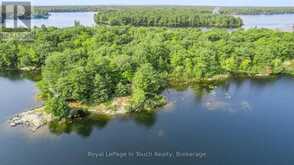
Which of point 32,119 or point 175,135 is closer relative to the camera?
point 175,135

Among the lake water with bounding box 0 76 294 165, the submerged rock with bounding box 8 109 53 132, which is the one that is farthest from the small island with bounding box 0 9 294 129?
the lake water with bounding box 0 76 294 165

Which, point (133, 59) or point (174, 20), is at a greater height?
point (174, 20)

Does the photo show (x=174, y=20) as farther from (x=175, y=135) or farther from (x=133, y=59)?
(x=175, y=135)

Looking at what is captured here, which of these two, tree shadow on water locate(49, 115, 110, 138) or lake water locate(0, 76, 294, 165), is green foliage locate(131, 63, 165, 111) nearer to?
lake water locate(0, 76, 294, 165)

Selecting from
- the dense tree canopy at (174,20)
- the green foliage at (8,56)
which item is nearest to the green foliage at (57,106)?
the green foliage at (8,56)

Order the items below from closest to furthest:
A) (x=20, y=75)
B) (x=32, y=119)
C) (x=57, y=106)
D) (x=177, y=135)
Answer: (x=177, y=135) < (x=57, y=106) < (x=32, y=119) < (x=20, y=75)

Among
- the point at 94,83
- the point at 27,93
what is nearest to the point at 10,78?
the point at 27,93

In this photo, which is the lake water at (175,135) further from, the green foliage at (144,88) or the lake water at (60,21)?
the lake water at (60,21)

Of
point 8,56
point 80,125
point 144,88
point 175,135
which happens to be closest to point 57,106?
point 80,125
